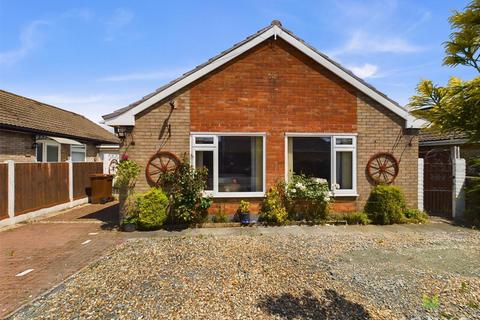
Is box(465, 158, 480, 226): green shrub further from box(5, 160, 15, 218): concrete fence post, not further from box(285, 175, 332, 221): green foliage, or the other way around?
box(5, 160, 15, 218): concrete fence post

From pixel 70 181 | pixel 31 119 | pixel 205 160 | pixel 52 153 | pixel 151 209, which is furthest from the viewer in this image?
pixel 52 153

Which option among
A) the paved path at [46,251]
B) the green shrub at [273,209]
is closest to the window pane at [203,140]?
the green shrub at [273,209]

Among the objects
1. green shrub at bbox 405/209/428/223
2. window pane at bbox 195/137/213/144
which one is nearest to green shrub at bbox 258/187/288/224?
window pane at bbox 195/137/213/144

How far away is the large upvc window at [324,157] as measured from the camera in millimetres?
9258

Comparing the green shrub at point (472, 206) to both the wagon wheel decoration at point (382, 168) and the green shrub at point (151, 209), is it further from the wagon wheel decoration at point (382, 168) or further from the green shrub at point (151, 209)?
the green shrub at point (151, 209)

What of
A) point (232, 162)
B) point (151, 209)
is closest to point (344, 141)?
point (232, 162)

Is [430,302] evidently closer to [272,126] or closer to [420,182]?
[272,126]

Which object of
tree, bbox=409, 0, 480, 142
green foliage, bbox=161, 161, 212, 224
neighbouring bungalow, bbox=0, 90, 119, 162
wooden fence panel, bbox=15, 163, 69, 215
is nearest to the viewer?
tree, bbox=409, 0, 480, 142

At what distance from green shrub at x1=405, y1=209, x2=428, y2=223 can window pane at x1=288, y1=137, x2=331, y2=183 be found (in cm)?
260

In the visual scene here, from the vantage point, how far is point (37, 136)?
12016 millimetres

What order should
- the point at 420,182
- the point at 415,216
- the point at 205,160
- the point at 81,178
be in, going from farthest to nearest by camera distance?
the point at 81,178
the point at 420,182
the point at 415,216
the point at 205,160

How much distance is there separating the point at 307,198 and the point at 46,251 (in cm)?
672

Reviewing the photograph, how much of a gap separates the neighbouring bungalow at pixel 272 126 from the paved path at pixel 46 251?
1.96m

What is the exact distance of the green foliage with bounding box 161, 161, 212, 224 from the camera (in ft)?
26.7
